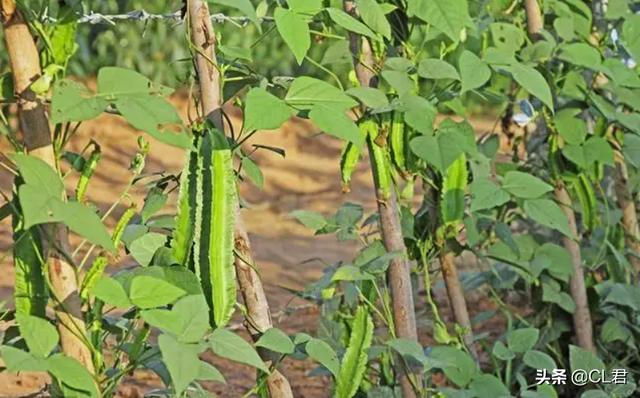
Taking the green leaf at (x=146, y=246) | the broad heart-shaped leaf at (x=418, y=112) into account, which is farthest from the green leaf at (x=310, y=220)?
the green leaf at (x=146, y=246)

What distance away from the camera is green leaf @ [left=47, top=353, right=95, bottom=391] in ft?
5.17

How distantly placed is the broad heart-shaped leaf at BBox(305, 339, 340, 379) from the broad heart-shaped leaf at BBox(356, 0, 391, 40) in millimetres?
553

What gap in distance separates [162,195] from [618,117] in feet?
4.28

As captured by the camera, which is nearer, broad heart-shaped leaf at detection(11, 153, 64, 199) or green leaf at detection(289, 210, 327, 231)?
broad heart-shaped leaf at detection(11, 153, 64, 199)

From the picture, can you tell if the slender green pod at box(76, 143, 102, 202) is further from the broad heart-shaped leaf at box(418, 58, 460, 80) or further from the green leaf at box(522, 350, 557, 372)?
the green leaf at box(522, 350, 557, 372)

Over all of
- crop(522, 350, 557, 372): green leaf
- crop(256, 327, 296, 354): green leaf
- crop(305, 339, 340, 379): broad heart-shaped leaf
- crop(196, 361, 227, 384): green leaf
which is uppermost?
crop(196, 361, 227, 384): green leaf

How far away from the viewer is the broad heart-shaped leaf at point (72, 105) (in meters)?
1.48

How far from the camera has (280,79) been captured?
6.93 feet

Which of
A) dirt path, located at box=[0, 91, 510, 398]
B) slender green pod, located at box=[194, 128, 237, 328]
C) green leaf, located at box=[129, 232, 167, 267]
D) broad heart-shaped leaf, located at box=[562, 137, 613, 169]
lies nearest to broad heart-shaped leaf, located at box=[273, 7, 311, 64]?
slender green pod, located at box=[194, 128, 237, 328]

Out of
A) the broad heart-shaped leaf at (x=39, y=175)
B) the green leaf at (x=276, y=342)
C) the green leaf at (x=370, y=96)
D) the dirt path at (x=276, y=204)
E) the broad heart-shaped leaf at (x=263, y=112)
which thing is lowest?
the dirt path at (x=276, y=204)

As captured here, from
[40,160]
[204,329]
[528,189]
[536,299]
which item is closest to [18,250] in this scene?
[40,160]

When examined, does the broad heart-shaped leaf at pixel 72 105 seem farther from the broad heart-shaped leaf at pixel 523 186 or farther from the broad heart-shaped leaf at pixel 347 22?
the broad heart-shaped leaf at pixel 523 186

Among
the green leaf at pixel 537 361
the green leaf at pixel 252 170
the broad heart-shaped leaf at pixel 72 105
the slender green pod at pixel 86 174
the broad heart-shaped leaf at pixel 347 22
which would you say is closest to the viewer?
the broad heart-shaped leaf at pixel 72 105

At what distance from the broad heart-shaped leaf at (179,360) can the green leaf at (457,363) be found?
41.6 inches
